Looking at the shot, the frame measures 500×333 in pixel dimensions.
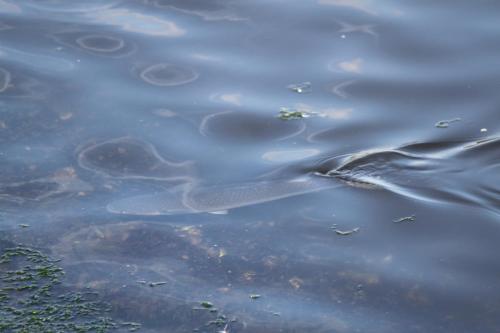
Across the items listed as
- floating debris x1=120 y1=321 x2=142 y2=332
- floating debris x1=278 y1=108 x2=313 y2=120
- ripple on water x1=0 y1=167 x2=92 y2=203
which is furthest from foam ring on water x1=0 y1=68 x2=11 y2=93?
floating debris x1=120 y1=321 x2=142 y2=332

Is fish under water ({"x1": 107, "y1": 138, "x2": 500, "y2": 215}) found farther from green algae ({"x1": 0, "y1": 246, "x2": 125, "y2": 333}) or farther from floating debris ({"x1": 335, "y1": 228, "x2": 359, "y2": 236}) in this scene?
green algae ({"x1": 0, "y1": 246, "x2": 125, "y2": 333})

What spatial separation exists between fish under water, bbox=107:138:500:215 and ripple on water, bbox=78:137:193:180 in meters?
0.17

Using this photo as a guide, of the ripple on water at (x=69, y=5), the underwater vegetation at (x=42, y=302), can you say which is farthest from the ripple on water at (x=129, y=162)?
the ripple on water at (x=69, y=5)

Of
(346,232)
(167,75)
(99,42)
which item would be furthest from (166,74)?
(346,232)

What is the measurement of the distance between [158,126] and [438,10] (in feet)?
7.66

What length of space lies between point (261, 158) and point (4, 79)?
1.86 meters

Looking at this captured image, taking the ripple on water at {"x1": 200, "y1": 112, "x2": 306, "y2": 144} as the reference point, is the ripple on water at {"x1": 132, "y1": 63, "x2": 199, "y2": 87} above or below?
above

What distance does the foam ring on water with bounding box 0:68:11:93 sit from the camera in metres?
5.75

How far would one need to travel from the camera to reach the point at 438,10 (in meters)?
6.47

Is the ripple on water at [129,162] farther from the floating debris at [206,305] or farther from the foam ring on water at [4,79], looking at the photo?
the floating debris at [206,305]

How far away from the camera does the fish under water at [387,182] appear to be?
15.5 ft

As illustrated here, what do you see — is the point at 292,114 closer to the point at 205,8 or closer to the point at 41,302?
the point at 205,8

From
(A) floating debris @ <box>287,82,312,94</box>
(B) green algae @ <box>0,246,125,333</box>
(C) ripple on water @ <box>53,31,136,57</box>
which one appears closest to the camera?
(B) green algae @ <box>0,246,125,333</box>

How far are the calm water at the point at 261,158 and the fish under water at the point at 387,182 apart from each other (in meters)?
0.01
